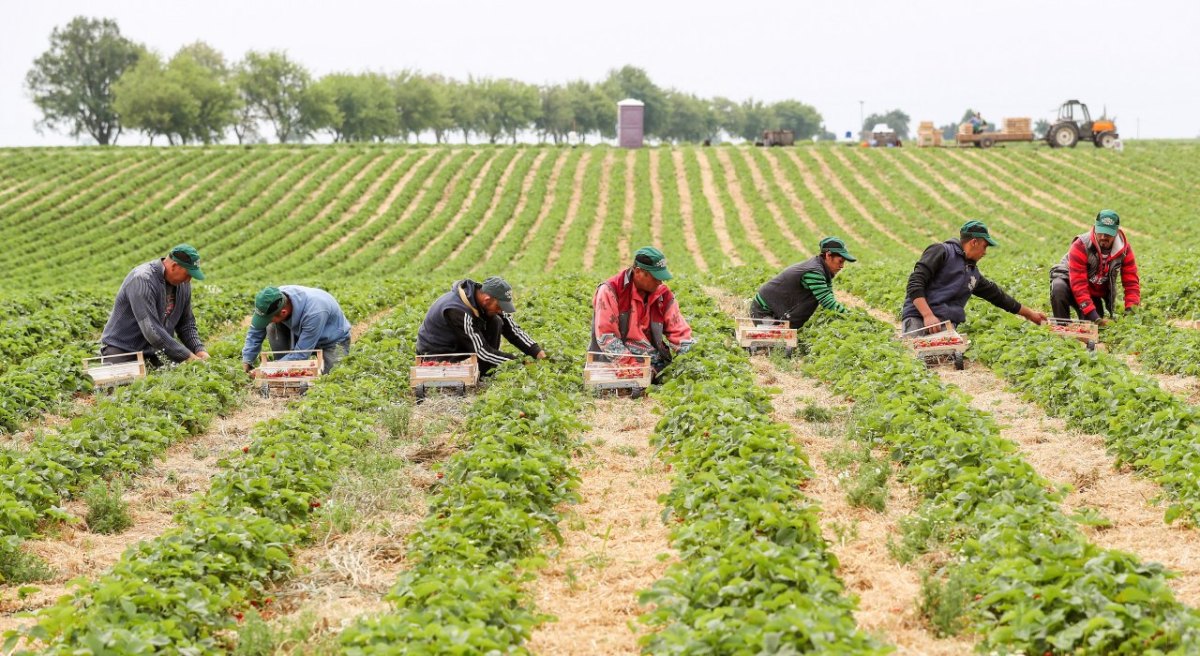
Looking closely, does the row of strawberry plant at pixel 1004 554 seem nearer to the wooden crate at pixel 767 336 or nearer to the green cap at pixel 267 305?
the wooden crate at pixel 767 336

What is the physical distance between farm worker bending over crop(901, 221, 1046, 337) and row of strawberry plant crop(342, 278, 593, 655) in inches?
152

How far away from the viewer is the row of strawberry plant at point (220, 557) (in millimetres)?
4320

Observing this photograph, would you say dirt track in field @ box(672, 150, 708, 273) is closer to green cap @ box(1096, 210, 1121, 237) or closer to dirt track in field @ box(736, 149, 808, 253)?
dirt track in field @ box(736, 149, 808, 253)

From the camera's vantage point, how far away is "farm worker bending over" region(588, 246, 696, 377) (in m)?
9.62

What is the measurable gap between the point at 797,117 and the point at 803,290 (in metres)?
122

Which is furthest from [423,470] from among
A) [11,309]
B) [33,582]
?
[11,309]

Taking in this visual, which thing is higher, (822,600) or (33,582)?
(822,600)

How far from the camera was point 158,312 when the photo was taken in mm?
10484

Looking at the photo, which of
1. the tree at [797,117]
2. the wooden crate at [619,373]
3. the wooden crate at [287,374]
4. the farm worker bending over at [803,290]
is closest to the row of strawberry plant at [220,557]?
the wooden crate at [287,374]

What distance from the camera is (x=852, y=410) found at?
884 cm

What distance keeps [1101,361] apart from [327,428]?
21.3ft

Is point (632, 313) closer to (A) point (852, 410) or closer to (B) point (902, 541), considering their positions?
(A) point (852, 410)

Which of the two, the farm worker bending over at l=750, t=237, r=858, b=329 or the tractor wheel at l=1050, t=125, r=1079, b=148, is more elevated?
the tractor wheel at l=1050, t=125, r=1079, b=148

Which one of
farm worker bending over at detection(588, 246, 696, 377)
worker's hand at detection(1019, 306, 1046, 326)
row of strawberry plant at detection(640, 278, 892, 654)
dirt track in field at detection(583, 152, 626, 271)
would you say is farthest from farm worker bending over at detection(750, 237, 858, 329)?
dirt track in field at detection(583, 152, 626, 271)
